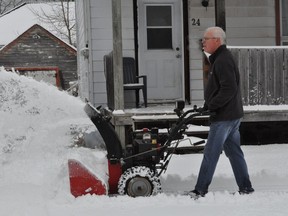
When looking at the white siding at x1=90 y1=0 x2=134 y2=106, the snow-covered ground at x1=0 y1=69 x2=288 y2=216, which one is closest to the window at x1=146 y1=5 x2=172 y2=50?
the white siding at x1=90 y1=0 x2=134 y2=106

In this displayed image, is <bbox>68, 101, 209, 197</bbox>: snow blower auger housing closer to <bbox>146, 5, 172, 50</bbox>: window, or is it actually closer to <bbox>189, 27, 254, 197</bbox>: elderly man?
<bbox>189, 27, 254, 197</bbox>: elderly man

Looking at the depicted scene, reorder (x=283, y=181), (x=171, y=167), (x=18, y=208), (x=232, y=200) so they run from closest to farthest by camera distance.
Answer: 1. (x=18, y=208)
2. (x=232, y=200)
3. (x=283, y=181)
4. (x=171, y=167)

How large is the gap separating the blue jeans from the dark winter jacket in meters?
0.12

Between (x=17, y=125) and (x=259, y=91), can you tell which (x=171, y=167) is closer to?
(x=259, y=91)

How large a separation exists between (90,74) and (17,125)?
2.29 metres

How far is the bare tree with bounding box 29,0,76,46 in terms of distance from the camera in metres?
43.7

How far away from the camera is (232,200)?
551 centimetres

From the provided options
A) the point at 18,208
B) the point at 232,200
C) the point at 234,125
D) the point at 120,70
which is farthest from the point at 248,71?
the point at 18,208

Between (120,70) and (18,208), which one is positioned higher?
(120,70)

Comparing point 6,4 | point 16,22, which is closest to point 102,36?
point 16,22

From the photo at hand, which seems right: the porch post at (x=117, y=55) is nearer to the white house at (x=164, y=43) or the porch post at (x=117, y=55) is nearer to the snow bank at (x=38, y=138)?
the snow bank at (x=38, y=138)

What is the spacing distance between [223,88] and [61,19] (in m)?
41.8

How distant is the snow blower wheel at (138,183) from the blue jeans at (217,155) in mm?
523

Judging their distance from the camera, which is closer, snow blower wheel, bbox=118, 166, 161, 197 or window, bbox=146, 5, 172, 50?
snow blower wheel, bbox=118, 166, 161, 197
